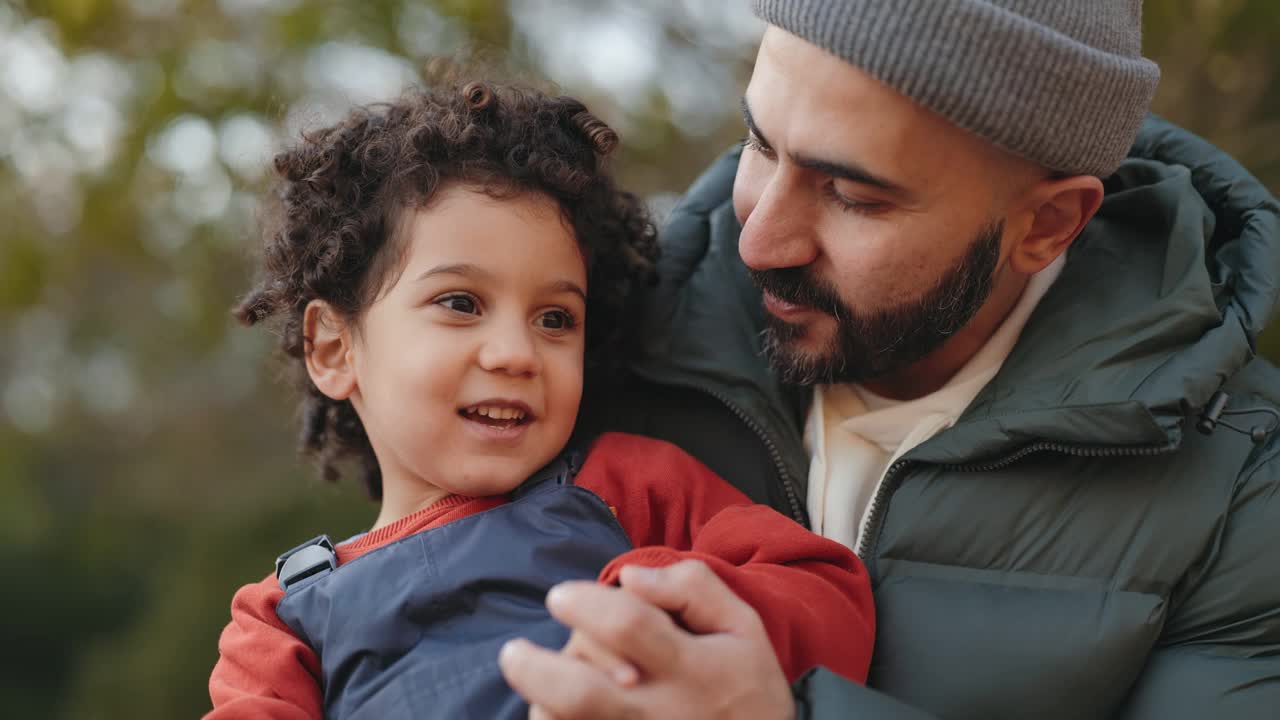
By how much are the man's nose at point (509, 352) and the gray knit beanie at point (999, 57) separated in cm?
68

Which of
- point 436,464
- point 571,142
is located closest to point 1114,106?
point 571,142

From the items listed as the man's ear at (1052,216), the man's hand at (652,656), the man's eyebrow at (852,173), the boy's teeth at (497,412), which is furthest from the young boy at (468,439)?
the man's ear at (1052,216)

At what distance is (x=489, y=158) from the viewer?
7.00 feet

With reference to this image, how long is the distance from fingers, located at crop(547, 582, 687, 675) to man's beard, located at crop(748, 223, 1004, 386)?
82 centimetres

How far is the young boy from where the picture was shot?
1.82 m

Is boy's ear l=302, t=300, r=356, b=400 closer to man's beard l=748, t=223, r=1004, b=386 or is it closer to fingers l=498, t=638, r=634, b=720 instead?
man's beard l=748, t=223, r=1004, b=386

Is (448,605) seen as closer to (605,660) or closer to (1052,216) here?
(605,660)

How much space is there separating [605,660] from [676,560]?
25cm

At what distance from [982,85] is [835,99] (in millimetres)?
231

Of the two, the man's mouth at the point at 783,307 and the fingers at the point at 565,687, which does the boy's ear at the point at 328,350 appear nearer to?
the man's mouth at the point at 783,307

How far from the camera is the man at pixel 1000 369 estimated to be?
1874mm

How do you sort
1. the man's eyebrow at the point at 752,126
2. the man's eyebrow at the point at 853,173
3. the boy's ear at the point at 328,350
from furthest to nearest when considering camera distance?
1. the boy's ear at the point at 328,350
2. the man's eyebrow at the point at 752,126
3. the man's eyebrow at the point at 853,173

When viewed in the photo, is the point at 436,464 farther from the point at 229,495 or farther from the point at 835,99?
the point at 229,495

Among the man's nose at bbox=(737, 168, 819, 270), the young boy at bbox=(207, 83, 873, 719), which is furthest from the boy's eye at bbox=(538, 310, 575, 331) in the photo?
the man's nose at bbox=(737, 168, 819, 270)
